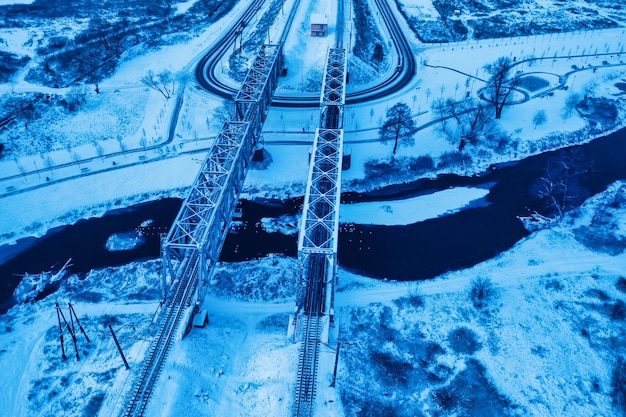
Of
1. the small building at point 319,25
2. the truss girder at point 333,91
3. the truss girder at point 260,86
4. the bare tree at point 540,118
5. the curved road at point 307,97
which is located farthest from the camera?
the small building at point 319,25

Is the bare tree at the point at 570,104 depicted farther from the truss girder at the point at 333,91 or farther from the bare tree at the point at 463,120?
the truss girder at the point at 333,91

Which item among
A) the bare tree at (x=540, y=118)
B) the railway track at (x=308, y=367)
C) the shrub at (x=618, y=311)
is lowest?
the shrub at (x=618, y=311)

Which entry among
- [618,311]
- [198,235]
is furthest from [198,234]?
[618,311]

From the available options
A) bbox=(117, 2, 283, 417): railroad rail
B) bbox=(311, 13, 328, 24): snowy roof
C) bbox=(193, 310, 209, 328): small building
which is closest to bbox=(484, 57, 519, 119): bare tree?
bbox=(311, 13, 328, 24): snowy roof

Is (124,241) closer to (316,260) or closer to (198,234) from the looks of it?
(198,234)

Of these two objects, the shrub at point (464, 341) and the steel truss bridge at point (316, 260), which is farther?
the shrub at point (464, 341)

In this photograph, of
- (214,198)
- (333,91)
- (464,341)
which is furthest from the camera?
(333,91)

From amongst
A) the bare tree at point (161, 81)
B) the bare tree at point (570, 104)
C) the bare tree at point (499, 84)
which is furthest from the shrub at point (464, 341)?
the bare tree at point (161, 81)
